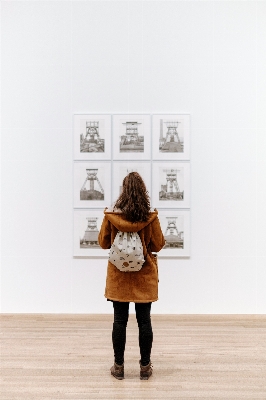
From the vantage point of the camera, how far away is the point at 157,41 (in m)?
4.38

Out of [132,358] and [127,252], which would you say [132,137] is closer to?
[127,252]

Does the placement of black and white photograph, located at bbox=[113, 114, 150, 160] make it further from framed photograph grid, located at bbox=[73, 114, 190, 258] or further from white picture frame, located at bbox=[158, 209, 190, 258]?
white picture frame, located at bbox=[158, 209, 190, 258]

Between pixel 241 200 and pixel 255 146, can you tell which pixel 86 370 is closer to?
pixel 241 200

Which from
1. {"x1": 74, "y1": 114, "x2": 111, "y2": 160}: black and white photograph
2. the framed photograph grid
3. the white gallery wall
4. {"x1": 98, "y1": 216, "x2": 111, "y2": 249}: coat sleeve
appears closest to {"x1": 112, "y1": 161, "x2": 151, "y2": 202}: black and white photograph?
the framed photograph grid

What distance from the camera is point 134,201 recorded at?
8.91 feet

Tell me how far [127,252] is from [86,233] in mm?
1795

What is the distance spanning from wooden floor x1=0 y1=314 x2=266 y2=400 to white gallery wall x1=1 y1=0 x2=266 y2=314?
0.26 metres

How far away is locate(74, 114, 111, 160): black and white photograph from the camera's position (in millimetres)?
4391

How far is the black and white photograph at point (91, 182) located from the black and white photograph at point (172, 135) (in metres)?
0.59

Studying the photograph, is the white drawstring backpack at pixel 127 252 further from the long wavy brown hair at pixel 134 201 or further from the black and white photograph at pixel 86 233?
the black and white photograph at pixel 86 233

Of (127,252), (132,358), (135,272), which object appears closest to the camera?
(127,252)

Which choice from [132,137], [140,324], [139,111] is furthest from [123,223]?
[139,111]

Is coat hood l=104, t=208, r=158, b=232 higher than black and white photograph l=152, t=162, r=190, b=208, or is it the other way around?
black and white photograph l=152, t=162, r=190, b=208

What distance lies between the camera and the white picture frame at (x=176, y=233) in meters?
4.39
